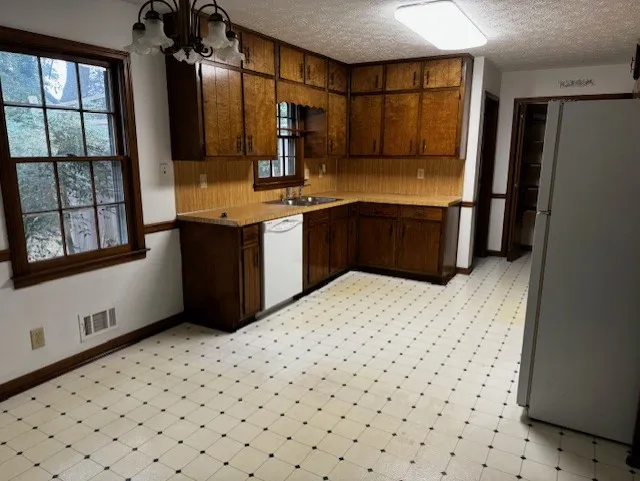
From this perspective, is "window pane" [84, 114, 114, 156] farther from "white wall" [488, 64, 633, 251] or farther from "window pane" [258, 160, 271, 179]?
"white wall" [488, 64, 633, 251]

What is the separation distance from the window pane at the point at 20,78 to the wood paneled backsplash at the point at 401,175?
3576mm

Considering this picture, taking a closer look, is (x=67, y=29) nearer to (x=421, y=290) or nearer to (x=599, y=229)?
(x=599, y=229)

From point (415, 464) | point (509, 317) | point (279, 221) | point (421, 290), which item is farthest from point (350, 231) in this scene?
point (415, 464)

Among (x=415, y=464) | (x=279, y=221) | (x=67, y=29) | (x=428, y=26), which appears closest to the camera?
(x=415, y=464)

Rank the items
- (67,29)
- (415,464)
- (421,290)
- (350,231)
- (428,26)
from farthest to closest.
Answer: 1. (350,231)
2. (421,290)
3. (428,26)
4. (67,29)
5. (415,464)

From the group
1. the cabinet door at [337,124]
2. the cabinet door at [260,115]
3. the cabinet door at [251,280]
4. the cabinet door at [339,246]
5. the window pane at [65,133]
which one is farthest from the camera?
the cabinet door at [337,124]

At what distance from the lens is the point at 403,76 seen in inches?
194

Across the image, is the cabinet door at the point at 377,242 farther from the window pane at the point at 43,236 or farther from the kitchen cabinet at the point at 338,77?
the window pane at the point at 43,236

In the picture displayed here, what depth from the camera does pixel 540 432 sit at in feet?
7.63

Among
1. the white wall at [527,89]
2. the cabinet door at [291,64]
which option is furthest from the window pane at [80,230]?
the white wall at [527,89]

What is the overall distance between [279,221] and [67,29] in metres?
2.00

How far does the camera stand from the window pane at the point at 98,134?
9.76 ft

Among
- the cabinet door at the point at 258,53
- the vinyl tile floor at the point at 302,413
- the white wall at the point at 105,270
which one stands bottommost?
the vinyl tile floor at the point at 302,413

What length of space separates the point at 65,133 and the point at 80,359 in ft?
Answer: 4.97
